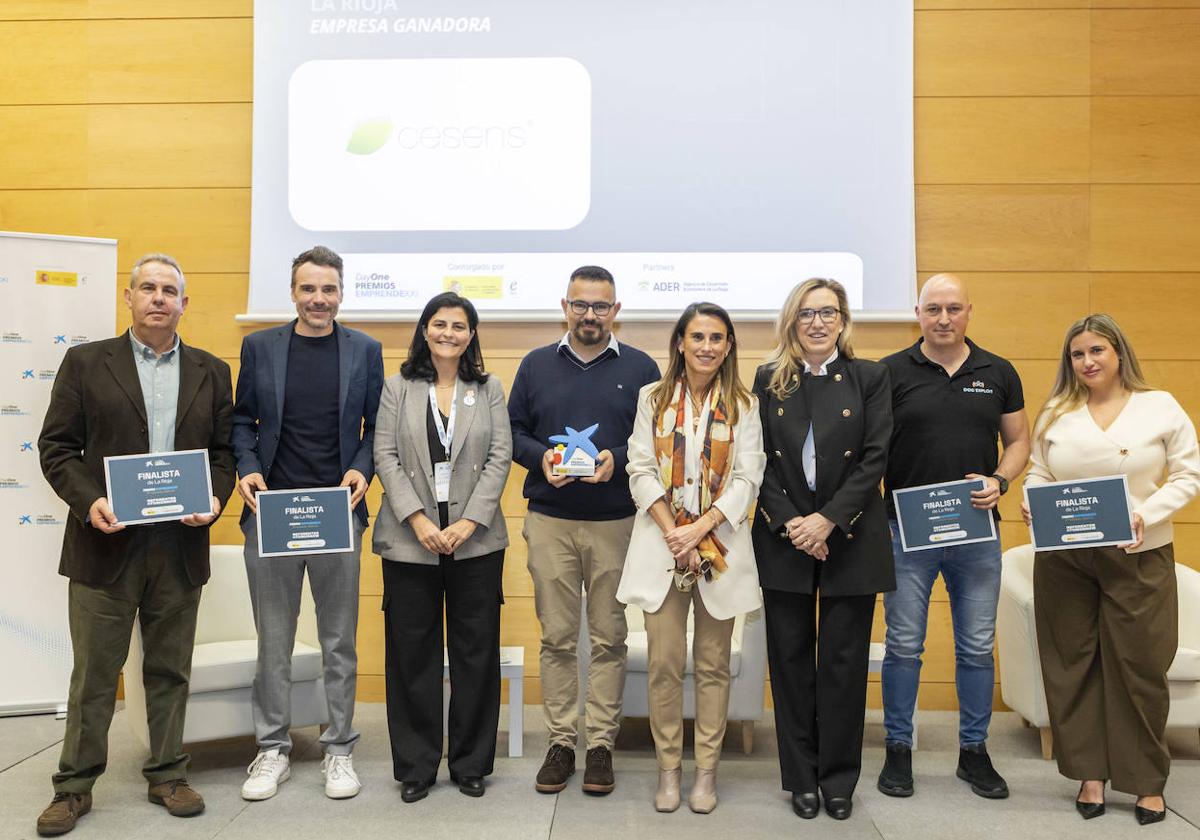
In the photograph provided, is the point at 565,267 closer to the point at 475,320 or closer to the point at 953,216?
the point at 475,320

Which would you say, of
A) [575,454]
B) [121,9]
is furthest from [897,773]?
[121,9]

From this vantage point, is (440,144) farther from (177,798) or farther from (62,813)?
(62,813)

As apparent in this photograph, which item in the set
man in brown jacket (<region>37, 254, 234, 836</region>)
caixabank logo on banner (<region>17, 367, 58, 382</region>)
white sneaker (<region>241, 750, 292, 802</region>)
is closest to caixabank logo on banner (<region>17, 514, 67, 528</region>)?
caixabank logo on banner (<region>17, 367, 58, 382</region>)

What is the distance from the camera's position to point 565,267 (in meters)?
4.09

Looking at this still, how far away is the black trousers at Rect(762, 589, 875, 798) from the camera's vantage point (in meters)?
2.79

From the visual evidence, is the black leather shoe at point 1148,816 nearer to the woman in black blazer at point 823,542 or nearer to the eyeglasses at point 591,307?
the woman in black blazer at point 823,542

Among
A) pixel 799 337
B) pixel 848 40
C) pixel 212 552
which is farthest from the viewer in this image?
pixel 848 40

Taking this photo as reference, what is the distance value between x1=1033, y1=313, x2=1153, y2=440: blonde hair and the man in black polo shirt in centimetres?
14

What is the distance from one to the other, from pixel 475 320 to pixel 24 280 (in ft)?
7.01

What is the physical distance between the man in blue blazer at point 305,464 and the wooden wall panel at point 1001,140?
274 centimetres

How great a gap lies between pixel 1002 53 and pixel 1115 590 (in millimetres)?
2570

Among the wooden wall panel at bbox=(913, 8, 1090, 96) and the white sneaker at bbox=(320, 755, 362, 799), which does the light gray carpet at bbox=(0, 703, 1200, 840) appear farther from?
the wooden wall panel at bbox=(913, 8, 1090, 96)

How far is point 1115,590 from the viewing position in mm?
2803

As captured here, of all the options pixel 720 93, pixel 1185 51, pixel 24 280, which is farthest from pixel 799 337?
pixel 24 280
